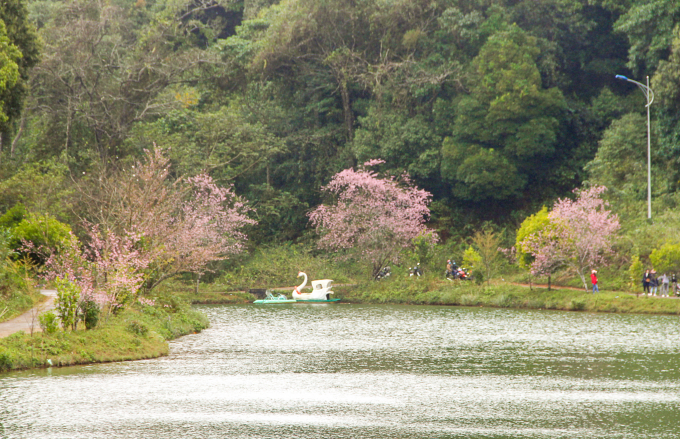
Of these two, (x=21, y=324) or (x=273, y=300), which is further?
(x=273, y=300)

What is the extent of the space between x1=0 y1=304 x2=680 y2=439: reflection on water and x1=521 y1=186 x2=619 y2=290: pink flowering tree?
8322 mm

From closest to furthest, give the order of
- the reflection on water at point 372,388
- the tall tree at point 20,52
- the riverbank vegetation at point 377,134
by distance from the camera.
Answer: the reflection on water at point 372,388 → the tall tree at point 20,52 → the riverbank vegetation at point 377,134

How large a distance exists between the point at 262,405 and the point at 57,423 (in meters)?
3.31

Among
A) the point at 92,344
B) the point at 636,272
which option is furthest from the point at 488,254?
the point at 92,344

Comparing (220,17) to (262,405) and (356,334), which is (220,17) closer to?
(356,334)

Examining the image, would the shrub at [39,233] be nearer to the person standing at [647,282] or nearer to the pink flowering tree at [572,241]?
the pink flowering tree at [572,241]

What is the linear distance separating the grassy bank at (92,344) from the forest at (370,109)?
59.8 ft

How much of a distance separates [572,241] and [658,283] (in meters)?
3.88

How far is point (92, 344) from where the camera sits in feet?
56.4

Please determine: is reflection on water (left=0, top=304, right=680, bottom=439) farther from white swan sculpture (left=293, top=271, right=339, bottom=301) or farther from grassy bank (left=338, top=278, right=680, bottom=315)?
white swan sculpture (left=293, top=271, right=339, bottom=301)

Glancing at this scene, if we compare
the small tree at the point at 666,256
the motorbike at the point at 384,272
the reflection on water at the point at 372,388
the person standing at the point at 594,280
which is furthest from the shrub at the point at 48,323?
the motorbike at the point at 384,272

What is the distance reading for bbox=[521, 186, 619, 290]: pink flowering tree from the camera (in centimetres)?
3191

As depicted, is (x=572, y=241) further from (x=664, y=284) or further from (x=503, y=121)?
(x=503, y=121)

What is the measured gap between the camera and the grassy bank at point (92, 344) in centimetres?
1558
